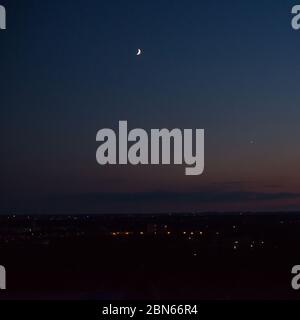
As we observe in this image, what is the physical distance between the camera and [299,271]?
4078mm

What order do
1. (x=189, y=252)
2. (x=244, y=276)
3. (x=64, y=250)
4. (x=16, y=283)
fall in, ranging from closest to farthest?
(x=16, y=283), (x=244, y=276), (x=189, y=252), (x=64, y=250)

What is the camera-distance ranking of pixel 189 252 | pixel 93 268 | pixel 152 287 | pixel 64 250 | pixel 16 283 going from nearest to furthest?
pixel 16 283 < pixel 152 287 < pixel 93 268 < pixel 189 252 < pixel 64 250

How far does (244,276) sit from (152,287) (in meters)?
7.01

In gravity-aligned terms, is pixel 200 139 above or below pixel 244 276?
above

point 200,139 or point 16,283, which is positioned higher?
point 200,139

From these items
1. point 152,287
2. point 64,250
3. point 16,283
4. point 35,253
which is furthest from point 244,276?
point 64,250

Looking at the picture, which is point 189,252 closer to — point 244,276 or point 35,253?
point 35,253

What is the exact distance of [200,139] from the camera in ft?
13.6
